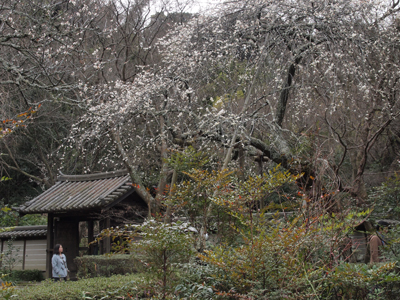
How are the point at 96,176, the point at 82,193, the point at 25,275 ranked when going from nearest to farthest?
1. the point at 82,193
2. the point at 96,176
3. the point at 25,275

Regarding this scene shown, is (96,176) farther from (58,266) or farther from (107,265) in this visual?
(107,265)

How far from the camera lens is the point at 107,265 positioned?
264 inches

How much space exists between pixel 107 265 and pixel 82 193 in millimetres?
2882

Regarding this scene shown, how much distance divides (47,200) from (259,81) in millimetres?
6258

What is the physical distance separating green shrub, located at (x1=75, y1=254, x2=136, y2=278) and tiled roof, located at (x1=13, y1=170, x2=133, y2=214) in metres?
1.37

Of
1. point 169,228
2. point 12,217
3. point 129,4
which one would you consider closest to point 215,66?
point 169,228

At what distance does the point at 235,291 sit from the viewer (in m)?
3.16

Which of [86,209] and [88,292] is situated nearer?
[88,292]

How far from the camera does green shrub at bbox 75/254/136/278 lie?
6.63 m

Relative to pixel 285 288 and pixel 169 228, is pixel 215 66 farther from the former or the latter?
pixel 285 288

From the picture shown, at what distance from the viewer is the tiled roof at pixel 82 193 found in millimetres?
8281

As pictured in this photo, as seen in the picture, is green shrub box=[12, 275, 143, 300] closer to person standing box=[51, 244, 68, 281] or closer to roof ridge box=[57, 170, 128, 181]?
person standing box=[51, 244, 68, 281]

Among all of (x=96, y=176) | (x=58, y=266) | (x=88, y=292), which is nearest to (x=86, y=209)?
(x=96, y=176)

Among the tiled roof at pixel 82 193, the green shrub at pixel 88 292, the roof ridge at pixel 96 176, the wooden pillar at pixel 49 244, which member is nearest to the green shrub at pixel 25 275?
the wooden pillar at pixel 49 244
